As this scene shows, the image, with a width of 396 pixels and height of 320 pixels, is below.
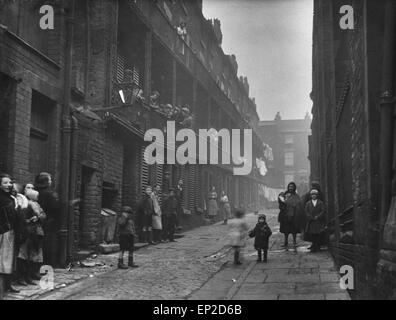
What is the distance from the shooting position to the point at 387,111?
6113mm

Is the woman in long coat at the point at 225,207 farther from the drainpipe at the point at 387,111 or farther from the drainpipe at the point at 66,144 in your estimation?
the drainpipe at the point at 387,111

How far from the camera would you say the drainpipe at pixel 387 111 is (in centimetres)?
605

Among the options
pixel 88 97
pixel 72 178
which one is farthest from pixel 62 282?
pixel 88 97

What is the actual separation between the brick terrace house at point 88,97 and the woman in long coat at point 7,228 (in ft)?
5.81

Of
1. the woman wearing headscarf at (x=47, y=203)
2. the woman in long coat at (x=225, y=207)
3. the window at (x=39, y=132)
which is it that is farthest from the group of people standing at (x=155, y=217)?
the woman in long coat at (x=225, y=207)

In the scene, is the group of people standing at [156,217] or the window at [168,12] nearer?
the group of people standing at [156,217]

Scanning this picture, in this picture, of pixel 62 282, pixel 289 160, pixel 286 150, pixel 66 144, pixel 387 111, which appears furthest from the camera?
pixel 289 160

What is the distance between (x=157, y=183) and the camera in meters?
17.8

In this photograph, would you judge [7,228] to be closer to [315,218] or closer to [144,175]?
[315,218]

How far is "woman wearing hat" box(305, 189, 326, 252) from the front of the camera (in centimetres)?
1230

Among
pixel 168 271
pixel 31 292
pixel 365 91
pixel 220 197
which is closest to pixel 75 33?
pixel 168 271

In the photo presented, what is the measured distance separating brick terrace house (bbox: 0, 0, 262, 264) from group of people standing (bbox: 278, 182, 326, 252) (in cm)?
444

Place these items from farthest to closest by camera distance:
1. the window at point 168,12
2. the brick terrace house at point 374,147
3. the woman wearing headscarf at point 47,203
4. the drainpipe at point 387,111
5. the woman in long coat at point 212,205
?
the woman in long coat at point 212,205, the window at point 168,12, the woman wearing headscarf at point 47,203, the drainpipe at point 387,111, the brick terrace house at point 374,147

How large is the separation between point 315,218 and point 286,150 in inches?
1106
